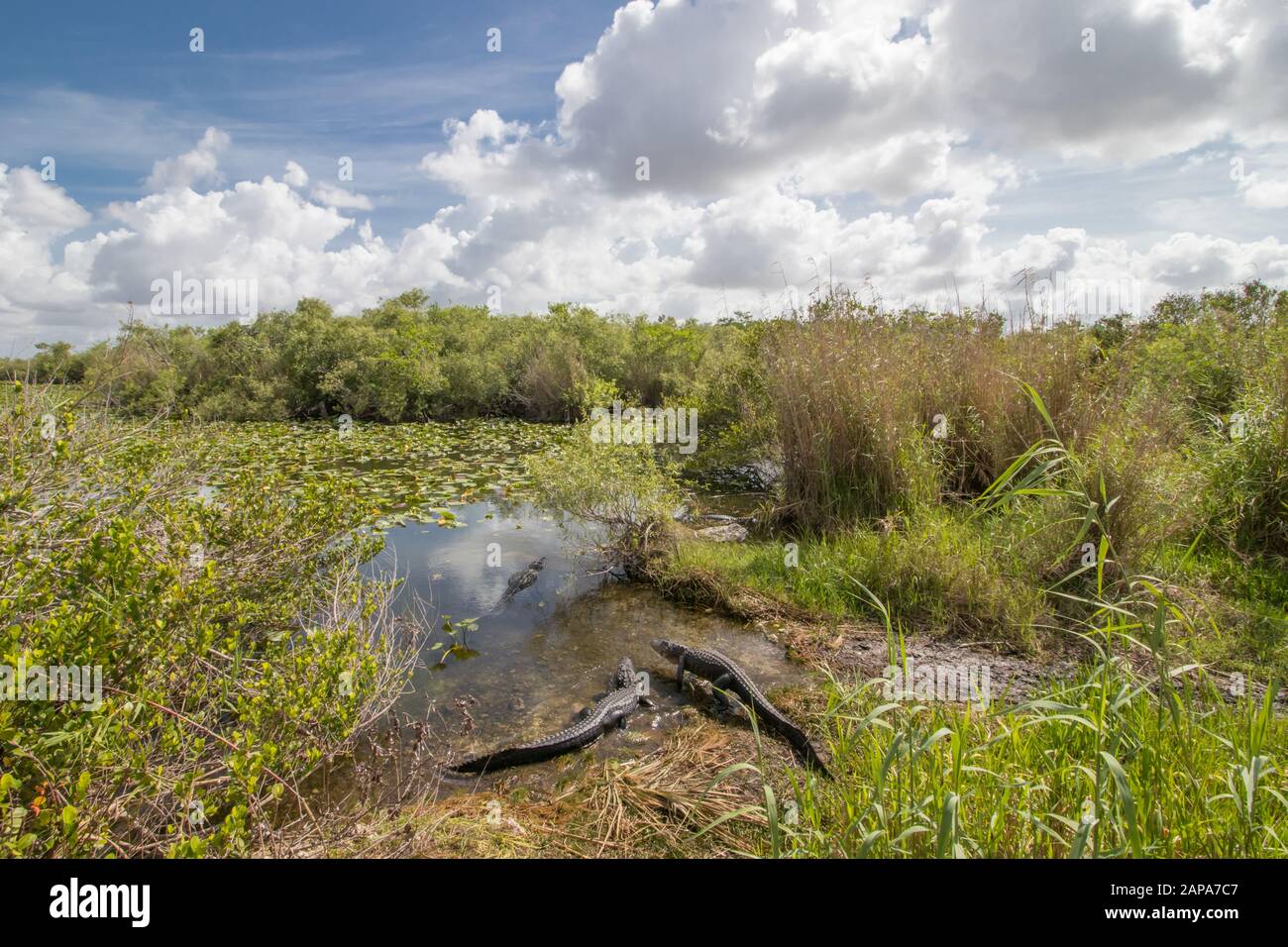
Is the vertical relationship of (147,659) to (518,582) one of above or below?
above

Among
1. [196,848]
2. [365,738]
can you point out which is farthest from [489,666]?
[196,848]

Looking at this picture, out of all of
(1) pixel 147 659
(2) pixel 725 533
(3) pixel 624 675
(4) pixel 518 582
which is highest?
(1) pixel 147 659

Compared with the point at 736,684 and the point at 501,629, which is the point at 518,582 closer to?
the point at 501,629

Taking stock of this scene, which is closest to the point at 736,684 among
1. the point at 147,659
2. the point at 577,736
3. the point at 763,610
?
the point at 577,736

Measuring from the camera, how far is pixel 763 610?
18.0 feet

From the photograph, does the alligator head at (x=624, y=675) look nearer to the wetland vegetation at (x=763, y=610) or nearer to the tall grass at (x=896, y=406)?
the wetland vegetation at (x=763, y=610)

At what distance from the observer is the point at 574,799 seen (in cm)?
324

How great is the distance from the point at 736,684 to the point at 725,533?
339 centimetres

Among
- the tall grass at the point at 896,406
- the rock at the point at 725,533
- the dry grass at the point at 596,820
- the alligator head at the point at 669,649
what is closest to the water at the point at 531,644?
the alligator head at the point at 669,649

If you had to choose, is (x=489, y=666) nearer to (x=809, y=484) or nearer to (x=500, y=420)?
(x=809, y=484)

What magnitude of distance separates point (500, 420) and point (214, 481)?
1504 centimetres

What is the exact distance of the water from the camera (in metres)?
3.99

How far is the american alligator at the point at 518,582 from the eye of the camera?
5.99 m

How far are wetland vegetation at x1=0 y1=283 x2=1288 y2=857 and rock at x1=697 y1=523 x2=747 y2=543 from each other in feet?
0.86
